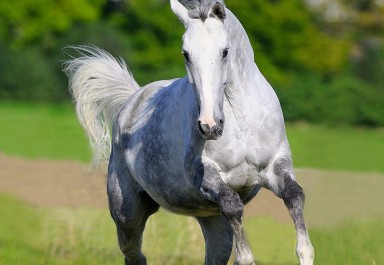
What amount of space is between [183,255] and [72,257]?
106cm

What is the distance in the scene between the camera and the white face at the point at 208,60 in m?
5.52

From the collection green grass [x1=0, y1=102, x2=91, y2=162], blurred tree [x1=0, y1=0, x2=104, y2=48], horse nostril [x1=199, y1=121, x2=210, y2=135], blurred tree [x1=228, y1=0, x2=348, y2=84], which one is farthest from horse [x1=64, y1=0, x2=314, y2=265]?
blurred tree [x1=228, y1=0, x2=348, y2=84]

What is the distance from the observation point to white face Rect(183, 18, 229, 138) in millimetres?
5520

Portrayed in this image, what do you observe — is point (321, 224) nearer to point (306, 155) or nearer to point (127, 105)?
point (127, 105)

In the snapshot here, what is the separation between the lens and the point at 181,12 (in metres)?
5.93

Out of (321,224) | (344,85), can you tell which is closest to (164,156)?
(321,224)

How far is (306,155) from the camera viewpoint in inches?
482

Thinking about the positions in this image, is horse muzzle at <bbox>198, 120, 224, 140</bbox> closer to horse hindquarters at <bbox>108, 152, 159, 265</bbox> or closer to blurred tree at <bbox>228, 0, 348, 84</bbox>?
horse hindquarters at <bbox>108, 152, 159, 265</bbox>

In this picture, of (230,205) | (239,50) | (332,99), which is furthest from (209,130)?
(332,99)

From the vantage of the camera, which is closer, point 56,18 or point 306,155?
point 306,155

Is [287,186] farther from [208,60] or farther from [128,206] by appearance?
[128,206]

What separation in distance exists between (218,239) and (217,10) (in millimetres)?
2239

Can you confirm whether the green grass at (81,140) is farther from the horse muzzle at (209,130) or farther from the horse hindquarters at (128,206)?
the horse muzzle at (209,130)

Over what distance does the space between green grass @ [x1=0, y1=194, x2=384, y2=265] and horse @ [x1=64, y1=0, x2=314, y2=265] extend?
45.1 inches
